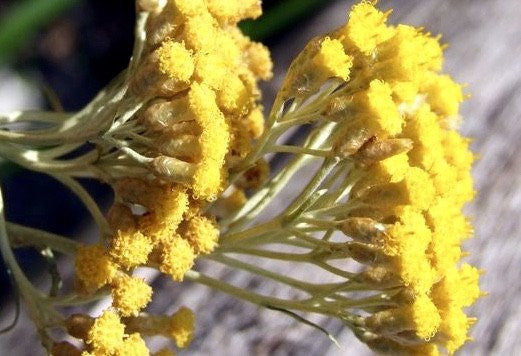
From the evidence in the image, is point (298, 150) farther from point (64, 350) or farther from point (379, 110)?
point (64, 350)

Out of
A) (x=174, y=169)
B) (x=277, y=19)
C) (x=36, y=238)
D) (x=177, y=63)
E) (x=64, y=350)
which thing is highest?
(x=277, y=19)

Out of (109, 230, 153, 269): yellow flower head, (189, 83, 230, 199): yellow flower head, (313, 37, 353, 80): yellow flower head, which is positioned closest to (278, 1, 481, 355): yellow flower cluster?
(313, 37, 353, 80): yellow flower head

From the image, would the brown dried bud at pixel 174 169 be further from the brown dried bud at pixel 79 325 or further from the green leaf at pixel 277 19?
the green leaf at pixel 277 19

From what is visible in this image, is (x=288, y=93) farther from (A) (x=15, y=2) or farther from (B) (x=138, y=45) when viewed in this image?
(A) (x=15, y=2)

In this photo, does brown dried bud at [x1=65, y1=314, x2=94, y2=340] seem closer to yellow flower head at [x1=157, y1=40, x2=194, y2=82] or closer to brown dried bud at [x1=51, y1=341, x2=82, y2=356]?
brown dried bud at [x1=51, y1=341, x2=82, y2=356]

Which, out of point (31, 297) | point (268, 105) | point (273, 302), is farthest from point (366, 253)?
point (268, 105)

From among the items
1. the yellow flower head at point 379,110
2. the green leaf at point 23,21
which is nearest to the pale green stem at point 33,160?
the yellow flower head at point 379,110

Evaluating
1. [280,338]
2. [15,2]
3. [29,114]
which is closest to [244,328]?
[280,338]
